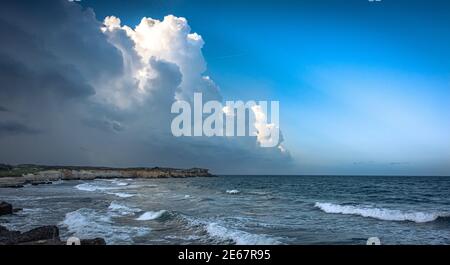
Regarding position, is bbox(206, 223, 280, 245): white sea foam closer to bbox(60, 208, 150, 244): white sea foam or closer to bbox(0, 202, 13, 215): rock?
bbox(60, 208, 150, 244): white sea foam

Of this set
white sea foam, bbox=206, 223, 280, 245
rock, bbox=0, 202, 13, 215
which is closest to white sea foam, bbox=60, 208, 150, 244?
white sea foam, bbox=206, 223, 280, 245

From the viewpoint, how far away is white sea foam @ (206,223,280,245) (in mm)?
6666

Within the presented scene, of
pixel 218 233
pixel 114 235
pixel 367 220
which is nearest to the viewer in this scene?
pixel 114 235

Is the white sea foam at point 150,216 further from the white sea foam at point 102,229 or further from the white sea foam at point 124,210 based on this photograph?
the white sea foam at point 102,229

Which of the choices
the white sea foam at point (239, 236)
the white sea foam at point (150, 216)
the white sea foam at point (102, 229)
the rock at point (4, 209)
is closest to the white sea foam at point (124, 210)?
the white sea foam at point (150, 216)

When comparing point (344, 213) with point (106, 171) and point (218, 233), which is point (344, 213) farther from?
point (106, 171)

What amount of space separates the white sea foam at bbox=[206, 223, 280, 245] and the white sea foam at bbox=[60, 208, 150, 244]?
1572 millimetres

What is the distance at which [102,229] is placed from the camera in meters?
8.23

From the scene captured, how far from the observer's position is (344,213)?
1360 cm

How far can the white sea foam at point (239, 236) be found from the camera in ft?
21.9

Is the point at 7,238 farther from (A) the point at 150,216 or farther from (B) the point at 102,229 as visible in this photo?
(A) the point at 150,216

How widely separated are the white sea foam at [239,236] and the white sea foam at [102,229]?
1.57m
